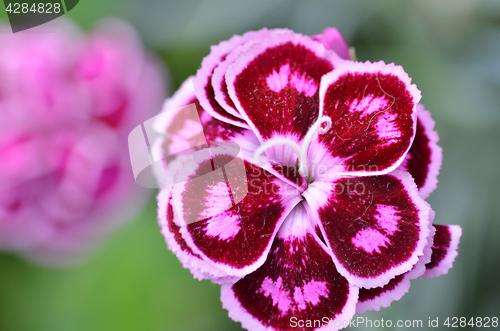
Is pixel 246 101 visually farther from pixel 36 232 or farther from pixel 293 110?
pixel 36 232

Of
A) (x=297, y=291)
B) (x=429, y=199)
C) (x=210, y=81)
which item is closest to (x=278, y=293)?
(x=297, y=291)

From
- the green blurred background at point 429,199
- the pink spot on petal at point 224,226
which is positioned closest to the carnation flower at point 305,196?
the pink spot on petal at point 224,226

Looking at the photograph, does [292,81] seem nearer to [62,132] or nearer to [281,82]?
[281,82]

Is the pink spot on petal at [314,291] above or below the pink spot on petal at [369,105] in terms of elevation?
below

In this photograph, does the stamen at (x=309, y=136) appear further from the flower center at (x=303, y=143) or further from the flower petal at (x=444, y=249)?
the flower petal at (x=444, y=249)

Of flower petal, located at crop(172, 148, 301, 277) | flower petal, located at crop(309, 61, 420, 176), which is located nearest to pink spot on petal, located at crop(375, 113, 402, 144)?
flower petal, located at crop(309, 61, 420, 176)

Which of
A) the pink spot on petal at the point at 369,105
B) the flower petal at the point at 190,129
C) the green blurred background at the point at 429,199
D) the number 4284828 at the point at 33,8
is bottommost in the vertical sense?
the green blurred background at the point at 429,199

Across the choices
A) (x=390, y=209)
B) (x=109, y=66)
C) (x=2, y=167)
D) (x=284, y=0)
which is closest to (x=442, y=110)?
(x=284, y=0)
